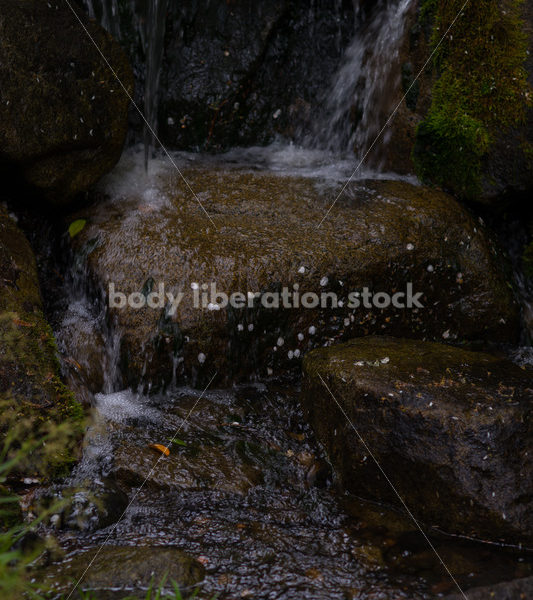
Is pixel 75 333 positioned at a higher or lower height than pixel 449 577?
higher

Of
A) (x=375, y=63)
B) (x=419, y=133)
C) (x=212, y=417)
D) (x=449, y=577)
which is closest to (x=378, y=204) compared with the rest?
(x=419, y=133)

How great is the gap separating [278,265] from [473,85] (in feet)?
7.73

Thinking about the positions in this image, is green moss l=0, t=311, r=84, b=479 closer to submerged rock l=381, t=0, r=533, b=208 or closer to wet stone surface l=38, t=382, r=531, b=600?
wet stone surface l=38, t=382, r=531, b=600

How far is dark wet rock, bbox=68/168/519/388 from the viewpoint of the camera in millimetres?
3979

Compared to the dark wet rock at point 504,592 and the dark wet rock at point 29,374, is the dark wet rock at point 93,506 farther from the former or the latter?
the dark wet rock at point 504,592

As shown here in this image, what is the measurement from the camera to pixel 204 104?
580 cm

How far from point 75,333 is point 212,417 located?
1162mm

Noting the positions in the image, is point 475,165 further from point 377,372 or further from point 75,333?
point 75,333

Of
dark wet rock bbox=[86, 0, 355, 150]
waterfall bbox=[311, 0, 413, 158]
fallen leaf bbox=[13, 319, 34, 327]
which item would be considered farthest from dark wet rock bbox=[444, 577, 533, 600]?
dark wet rock bbox=[86, 0, 355, 150]

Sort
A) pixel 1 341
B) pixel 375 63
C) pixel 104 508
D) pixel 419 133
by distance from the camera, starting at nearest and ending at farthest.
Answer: pixel 104 508 < pixel 1 341 < pixel 419 133 < pixel 375 63

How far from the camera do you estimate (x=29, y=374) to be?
334 cm

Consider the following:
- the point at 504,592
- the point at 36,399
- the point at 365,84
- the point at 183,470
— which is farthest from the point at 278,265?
the point at 365,84

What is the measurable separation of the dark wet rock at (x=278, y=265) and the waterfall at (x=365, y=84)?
0.92 m

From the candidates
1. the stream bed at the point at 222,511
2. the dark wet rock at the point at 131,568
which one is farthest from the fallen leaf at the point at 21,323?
the dark wet rock at the point at 131,568
